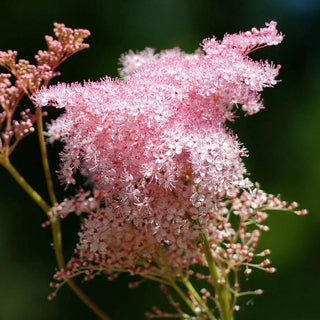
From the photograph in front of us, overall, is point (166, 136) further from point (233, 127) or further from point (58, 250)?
point (233, 127)

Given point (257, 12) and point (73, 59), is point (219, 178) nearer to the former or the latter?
point (73, 59)

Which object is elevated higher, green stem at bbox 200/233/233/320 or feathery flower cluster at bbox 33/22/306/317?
feathery flower cluster at bbox 33/22/306/317

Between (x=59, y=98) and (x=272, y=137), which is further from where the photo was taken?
(x=272, y=137)

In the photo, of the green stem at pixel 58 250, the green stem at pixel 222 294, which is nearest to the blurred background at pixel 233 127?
the green stem at pixel 58 250

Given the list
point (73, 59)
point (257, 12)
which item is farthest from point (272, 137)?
point (73, 59)

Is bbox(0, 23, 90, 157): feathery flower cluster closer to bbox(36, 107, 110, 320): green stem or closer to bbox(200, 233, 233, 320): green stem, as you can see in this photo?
bbox(36, 107, 110, 320): green stem

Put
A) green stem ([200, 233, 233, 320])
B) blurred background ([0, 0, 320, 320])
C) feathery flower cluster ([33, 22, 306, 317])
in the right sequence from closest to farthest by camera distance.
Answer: feathery flower cluster ([33, 22, 306, 317])
green stem ([200, 233, 233, 320])
blurred background ([0, 0, 320, 320])

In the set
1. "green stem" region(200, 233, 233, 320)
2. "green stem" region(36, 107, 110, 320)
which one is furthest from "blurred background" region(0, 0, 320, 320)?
"green stem" region(200, 233, 233, 320)
